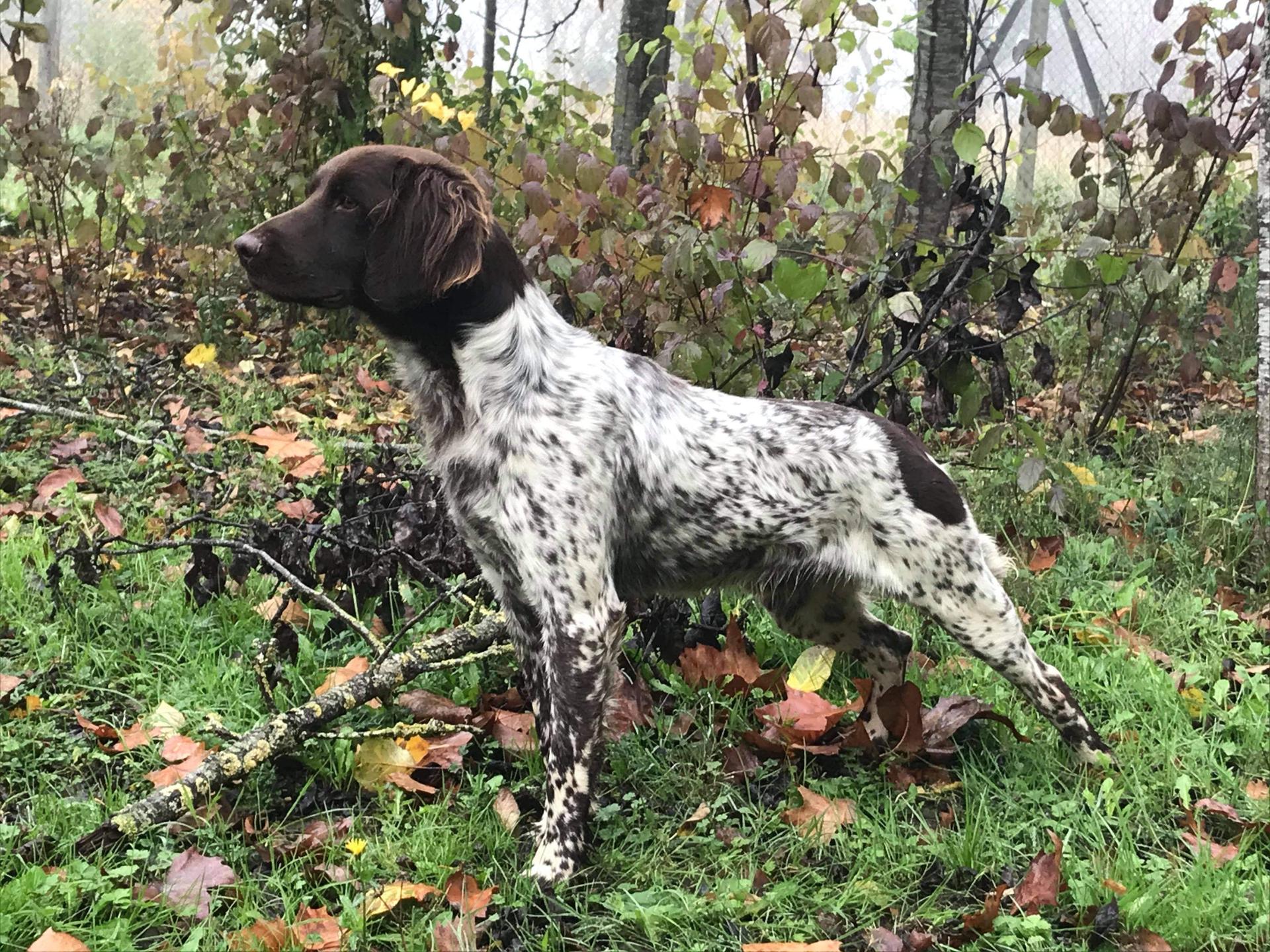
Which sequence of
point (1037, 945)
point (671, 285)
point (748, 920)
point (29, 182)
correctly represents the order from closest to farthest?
point (1037, 945), point (748, 920), point (671, 285), point (29, 182)

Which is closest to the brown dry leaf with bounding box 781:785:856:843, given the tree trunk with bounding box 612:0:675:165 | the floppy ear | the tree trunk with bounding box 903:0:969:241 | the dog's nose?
the floppy ear

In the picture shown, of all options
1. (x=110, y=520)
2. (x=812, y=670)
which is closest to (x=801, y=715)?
(x=812, y=670)

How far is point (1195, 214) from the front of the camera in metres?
4.83

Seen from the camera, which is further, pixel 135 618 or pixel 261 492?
pixel 261 492

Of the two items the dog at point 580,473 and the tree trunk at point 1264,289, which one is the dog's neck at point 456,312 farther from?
the tree trunk at point 1264,289

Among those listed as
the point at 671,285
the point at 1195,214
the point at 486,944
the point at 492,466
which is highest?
the point at 1195,214

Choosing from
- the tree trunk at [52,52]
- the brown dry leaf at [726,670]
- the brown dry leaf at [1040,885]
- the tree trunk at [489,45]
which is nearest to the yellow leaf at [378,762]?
the brown dry leaf at [726,670]

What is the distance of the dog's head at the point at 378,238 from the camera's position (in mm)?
2746

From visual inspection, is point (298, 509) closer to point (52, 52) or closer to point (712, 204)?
point (712, 204)

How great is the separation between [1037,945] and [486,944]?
3.87 feet

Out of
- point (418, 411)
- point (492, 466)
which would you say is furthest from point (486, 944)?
point (418, 411)

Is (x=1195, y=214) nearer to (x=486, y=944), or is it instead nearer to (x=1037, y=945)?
(x=1037, y=945)

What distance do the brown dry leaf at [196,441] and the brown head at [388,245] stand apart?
2.38m

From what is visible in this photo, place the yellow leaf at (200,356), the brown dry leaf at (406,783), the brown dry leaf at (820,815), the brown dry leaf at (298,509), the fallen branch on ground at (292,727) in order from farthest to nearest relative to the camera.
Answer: the yellow leaf at (200,356)
the brown dry leaf at (298,509)
the brown dry leaf at (406,783)
the brown dry leaf at (820,815)
the fallen branch on ground at (292,727)
